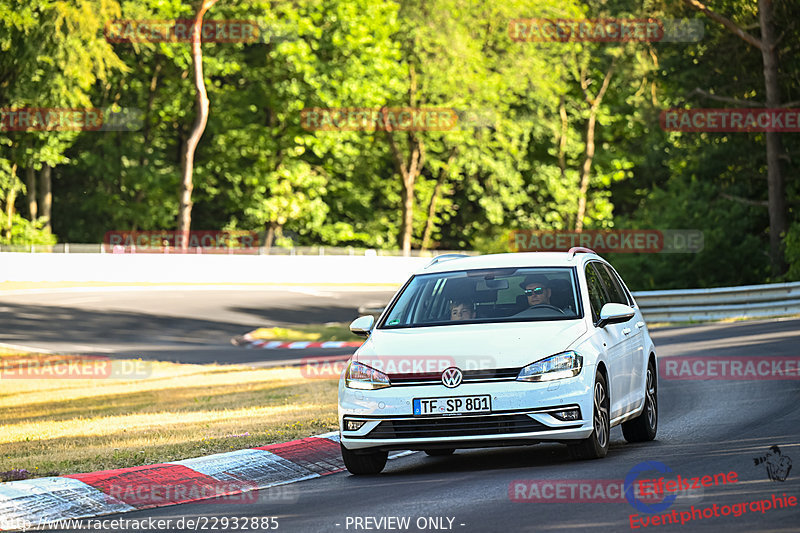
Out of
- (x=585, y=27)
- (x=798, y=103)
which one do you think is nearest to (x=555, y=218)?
(x=585, y=27)

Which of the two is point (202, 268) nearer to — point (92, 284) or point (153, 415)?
point (92, 284)

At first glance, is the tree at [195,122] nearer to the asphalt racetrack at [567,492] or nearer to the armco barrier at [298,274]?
the armco barrier at [298,274]

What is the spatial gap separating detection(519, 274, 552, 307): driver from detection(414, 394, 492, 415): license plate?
1404 mm

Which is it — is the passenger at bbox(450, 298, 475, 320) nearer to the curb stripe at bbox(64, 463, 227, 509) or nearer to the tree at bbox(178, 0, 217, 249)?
the curb stripe at bbox(64, 463, 227, 509)

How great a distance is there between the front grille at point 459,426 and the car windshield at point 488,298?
1072 millimetres

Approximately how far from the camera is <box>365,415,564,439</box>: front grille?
29.1 ft

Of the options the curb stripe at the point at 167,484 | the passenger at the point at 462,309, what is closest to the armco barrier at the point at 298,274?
the passenger at the point at 462,309

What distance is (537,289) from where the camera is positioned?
33.4ft

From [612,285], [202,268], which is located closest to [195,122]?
[202,268]

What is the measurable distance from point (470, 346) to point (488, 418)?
552 millimetres

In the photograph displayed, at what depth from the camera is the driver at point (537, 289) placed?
33.0 feet

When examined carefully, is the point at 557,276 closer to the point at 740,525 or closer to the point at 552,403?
the point at 552,403

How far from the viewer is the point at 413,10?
62.6 meters

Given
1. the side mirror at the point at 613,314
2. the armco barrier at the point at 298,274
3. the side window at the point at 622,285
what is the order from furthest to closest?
the armco barrier at the point at 298,274, the side window at the point at 622,285, the side mirror at the point at 613,314
